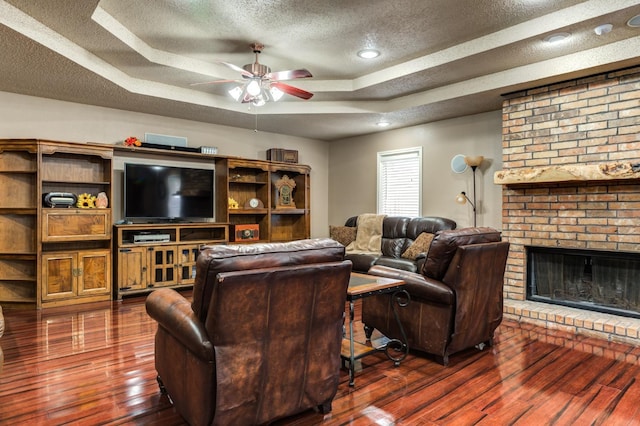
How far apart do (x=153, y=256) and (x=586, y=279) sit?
17.0 feet

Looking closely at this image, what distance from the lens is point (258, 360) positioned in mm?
1855

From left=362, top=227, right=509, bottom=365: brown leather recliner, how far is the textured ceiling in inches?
72.9

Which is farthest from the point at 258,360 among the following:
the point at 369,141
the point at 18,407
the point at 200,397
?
the point at 369,141

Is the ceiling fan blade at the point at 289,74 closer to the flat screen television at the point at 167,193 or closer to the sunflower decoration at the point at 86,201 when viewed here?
the flat screen television at the point at 167,193

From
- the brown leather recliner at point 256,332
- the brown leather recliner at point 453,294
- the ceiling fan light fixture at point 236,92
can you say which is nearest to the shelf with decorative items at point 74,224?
the ceiling fan light fixture at point 236,92

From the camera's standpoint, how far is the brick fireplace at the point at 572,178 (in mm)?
3629

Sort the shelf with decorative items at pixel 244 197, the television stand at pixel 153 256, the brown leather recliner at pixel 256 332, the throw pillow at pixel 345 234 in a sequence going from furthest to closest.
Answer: the throw pillow at pixel 345 234, the shelf with decorative items at pixel 244 197, the television stand at pixel 153 256, the brown leather recliner at pixel 256 332

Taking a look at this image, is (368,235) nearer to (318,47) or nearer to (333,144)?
(333,144)

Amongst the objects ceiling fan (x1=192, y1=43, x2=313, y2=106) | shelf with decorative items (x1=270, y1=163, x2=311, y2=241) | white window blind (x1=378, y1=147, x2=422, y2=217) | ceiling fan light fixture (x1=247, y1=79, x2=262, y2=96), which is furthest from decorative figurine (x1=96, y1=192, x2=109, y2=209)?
white window blind (x1=378, y1=147, x2=422, y2=217)

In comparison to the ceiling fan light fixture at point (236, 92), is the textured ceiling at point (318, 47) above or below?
above

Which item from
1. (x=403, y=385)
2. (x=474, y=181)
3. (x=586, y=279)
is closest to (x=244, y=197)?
(x=474, y=181)

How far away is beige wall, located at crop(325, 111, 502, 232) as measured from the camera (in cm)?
525

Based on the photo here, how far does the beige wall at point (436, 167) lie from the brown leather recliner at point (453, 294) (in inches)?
94.5

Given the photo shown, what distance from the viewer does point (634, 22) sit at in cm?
306
